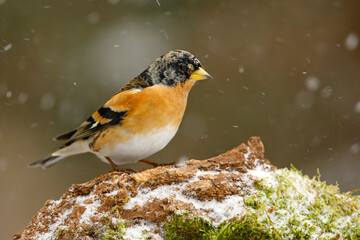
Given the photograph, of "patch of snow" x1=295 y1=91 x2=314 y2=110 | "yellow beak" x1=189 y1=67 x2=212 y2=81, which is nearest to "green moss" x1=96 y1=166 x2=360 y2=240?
"yellow beak" x1=189 y1=67 x2=212 y2=81

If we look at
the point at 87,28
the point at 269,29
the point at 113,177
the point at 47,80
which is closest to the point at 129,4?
the point at 87,28

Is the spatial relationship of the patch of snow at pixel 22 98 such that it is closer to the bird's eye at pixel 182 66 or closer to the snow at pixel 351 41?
the bird's eye at pixel 182 66

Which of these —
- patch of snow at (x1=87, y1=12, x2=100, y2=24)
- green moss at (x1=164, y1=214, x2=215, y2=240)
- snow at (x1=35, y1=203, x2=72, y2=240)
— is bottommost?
green moss at (x1=164, y1=214, x2=215, y2=240)

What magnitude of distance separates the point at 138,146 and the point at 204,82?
8.47ft

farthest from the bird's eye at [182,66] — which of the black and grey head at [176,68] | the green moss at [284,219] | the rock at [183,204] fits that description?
the green moss at [284,219]

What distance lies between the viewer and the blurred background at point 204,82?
482 centimetres

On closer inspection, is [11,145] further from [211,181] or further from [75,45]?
[211,181]

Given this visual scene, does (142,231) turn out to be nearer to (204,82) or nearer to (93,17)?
(204,82)

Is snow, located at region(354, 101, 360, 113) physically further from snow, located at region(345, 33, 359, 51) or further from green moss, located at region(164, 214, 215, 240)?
green moss, located at region(164, 214, 215, 240)

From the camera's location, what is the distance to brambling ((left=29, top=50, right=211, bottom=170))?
2381 millimetres

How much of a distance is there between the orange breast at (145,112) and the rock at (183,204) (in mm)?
508

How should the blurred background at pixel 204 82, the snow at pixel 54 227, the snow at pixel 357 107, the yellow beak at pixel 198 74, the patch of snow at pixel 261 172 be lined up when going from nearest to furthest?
the snow at pixel 54 227 < the patch of snow at pixel 261 172 < the yellow beak at pixel 198 74 < the blurred background at pixel 204 82 < the snow at pixel 357 107

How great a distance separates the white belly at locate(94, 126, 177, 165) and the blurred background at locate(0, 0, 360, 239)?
232 cm

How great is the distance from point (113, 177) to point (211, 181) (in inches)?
18.3
